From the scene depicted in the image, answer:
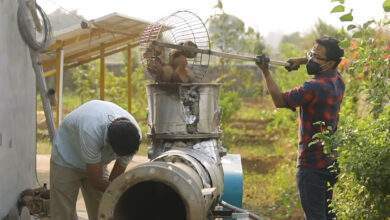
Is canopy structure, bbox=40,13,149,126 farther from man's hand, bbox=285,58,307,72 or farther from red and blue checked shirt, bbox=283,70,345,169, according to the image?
red and blue checked shirt, bbox=283,70,345,169

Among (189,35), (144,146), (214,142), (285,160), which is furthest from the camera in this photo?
(144,146)

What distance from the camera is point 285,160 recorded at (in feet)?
42.3

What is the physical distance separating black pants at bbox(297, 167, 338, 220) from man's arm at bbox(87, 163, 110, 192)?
5.21ft

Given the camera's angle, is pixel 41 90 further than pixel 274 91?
Yes

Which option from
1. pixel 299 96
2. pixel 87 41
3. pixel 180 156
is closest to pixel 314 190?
pixel 299 96

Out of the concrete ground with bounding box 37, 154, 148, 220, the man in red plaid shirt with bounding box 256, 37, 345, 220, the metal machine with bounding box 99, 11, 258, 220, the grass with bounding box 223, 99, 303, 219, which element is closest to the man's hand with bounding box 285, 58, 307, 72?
the man in red plaid shirt with bounding box 256, 37, 345, 220

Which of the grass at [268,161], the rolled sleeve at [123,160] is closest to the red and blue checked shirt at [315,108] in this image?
the rolled sleeve at [123,160]

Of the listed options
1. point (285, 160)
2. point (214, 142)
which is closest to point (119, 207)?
point (214, 142)

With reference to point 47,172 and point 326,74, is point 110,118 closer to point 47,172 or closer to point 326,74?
point 326,74

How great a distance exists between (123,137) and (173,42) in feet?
5.85

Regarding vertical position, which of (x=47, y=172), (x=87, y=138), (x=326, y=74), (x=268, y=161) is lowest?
(x=268, y=161)

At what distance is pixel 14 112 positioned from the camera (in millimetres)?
6297

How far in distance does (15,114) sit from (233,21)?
13725 millimetres

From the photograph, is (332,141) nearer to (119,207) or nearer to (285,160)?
(119,207)
